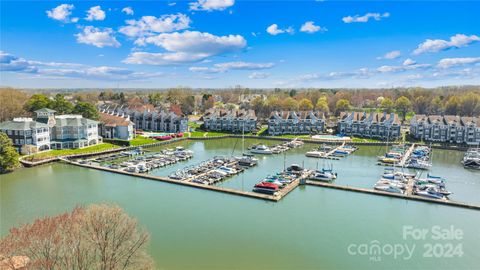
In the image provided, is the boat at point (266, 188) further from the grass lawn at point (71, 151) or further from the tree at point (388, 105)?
the tree at point (388, 105)

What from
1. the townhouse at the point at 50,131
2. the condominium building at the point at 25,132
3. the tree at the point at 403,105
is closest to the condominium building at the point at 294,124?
the tree at the point at 403,105

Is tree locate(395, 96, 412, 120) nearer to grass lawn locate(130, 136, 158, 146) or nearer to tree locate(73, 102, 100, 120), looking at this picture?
grass lawn locate(130, 136, 158, 146)

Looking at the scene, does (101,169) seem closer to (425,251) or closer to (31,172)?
(31,172)

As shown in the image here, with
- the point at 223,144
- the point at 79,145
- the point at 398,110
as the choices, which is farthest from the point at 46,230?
the point at 398,110

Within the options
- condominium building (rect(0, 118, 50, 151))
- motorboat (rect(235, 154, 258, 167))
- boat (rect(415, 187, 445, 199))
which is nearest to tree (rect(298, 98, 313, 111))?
motorboat (rect(235, 154, 258, 167))

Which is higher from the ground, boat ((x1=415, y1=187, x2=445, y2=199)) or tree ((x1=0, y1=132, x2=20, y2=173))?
tree ((x1=0, y1=132, x2=20, y2=173))

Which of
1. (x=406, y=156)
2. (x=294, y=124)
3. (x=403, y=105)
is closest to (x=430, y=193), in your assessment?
(x=406, y=156)
